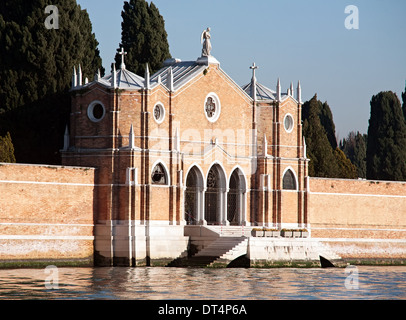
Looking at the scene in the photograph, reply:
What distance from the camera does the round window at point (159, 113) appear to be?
1886 inches

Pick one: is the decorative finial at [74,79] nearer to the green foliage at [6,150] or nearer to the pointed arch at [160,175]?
the green foliage at [6,150]

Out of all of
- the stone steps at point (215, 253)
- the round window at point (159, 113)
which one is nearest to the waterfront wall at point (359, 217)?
the stone steps at point (215, 253)

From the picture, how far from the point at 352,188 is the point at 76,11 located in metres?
17.2

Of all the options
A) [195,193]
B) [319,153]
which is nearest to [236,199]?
[195,193]

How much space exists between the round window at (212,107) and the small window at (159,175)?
4292 millimetres

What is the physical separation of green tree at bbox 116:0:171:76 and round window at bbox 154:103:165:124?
10581mm

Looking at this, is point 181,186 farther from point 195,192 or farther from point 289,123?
point 289,123

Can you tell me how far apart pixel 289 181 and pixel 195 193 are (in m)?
5.79

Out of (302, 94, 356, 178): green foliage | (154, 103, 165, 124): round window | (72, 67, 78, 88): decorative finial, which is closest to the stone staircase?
(154, 103, 165, 124): round window

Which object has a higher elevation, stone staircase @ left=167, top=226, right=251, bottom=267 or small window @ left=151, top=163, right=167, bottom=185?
small window @ left=151, top=163, right=167, bottom=185

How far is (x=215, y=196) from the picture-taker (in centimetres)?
5147

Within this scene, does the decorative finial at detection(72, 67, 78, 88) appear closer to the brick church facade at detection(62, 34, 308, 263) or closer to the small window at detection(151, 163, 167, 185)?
the brick church facade at detection(62, 34, 308, 263)

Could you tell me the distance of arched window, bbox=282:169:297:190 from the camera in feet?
174
